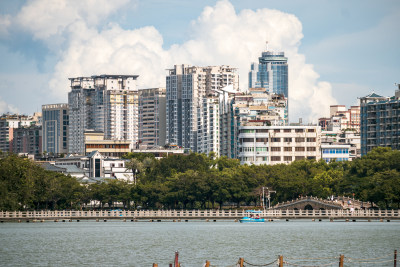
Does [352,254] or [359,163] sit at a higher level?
[359,163]

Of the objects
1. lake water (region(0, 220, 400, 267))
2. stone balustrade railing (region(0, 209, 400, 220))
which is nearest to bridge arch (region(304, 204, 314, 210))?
stone balustrade railing (region(0, 209, 400, 220))

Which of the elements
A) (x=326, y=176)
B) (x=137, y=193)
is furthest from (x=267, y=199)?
(x=137, y=193)

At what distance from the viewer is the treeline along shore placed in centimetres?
15912

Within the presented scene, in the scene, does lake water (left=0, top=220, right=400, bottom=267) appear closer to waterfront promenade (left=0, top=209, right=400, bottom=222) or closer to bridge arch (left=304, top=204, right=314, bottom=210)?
waterfront promenade (left=0, top=209, right=400, bottom=222)

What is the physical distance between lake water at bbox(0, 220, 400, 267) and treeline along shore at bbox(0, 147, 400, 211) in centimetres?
1021

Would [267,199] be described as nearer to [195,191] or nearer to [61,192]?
[195,191]

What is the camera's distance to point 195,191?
175 m

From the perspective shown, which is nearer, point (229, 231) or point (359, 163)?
point (229, 231)

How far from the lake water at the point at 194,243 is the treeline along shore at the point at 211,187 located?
1021 cm

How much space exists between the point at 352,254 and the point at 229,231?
1661 inches

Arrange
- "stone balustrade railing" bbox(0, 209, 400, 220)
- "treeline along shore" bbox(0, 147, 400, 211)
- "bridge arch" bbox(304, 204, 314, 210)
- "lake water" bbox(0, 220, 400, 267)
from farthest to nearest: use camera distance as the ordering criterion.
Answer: "bridge arch" bbox(304, 204, 314, 210) < "treeline along shore" bbox(0, 147, 400, 211) < "stone balustrade railing" bbox(0, 209, 400, 220) < "lake water" bbox(0, 220, 400, 267)

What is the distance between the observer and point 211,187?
575ft

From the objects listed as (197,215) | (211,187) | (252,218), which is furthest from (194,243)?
(211,187)

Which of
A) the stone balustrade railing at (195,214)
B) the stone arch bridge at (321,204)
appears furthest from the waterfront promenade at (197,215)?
the stone arch bridge at (321,204)
